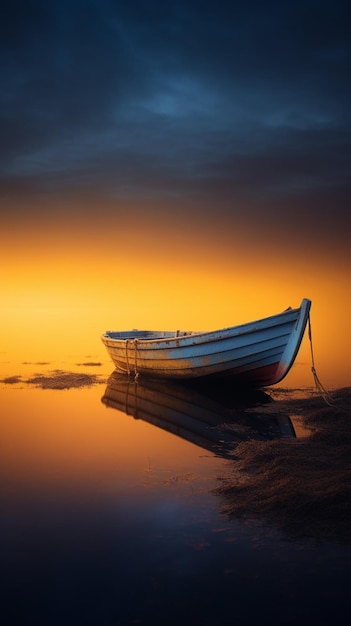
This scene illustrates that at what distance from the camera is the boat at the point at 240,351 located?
615 inches

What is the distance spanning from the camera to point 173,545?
5945 millimetres

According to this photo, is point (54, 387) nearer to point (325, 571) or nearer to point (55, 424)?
point (55, 424)

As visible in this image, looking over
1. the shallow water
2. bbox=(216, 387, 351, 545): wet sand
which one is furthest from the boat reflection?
bbox=(216, 387, 351, 545): wet sand

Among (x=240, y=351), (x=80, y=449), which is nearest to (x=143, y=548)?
(x=80, y=449)

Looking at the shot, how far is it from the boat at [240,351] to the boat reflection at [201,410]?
63cm

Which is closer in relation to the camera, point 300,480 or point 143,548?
point 143,548

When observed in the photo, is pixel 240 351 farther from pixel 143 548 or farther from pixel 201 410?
pixel 143 548

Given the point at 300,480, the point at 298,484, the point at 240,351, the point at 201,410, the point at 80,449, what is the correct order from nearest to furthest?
the point at 298,484 < the point at 300,480 < the point at 80,449 < the point at 201,410 < the point at 240,351

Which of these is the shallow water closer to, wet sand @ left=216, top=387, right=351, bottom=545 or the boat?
wet sand @ left=216, top=387, right=351, bottom=545

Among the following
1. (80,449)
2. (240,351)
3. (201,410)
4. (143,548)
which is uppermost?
(240,351)

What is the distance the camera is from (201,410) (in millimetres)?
14352

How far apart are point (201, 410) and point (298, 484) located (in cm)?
726

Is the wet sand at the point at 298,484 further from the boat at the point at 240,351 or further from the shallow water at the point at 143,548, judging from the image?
the boat at the point at 240,351

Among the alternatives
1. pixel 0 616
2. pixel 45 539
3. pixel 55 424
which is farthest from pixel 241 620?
pixel 55 424
